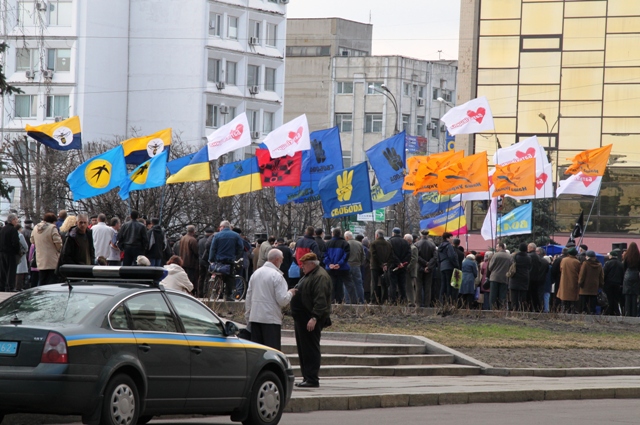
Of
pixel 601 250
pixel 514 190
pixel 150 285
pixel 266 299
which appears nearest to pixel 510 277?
pixel 514 190

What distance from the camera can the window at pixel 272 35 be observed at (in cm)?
8644

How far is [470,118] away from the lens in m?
32.8

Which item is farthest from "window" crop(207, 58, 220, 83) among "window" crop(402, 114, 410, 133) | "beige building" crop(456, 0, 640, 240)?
"beige building" crop(456, 0, 640, 240)

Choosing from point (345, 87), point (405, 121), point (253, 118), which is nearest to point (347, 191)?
point (253, 118)

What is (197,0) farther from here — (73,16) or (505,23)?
(505,23)

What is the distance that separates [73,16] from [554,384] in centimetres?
6612

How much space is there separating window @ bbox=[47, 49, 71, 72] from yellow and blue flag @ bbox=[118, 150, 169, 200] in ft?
165

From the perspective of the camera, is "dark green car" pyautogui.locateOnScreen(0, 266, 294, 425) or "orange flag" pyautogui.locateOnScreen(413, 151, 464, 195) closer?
"dark green car" pyautogui.locateOnScreen(0, 266, 294, 425)

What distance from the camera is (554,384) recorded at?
17734 millimetres

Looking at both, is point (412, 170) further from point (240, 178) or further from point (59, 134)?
point (59, 134)

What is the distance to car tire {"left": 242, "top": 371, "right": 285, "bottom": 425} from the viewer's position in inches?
472

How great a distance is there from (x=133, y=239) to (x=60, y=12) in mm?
59772

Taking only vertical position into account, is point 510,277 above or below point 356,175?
below

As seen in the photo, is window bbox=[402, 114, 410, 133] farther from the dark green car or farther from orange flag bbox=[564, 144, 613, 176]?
the dark green car
